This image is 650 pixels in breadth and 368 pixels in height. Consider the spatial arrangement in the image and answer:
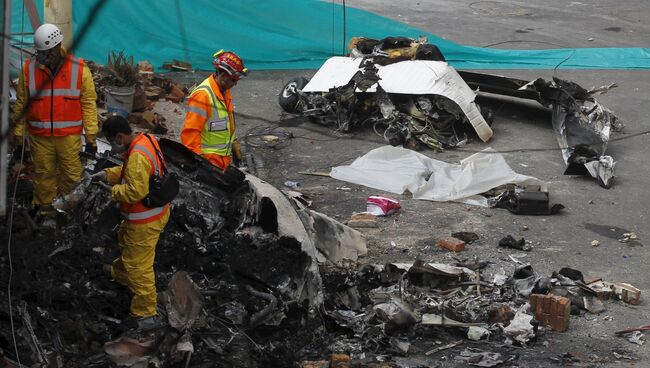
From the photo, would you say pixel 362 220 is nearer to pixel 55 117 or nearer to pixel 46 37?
pixel 55 117

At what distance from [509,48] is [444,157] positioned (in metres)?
7.51

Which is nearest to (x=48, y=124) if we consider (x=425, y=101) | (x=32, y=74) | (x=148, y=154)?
(x=32, y=74)

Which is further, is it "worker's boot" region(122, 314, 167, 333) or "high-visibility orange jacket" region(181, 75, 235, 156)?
"high-visibility orange jacket" region(181, 75, 235, 156)

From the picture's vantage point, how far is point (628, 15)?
75.2 ft

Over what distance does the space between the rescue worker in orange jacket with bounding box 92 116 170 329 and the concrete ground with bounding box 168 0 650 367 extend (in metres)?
2.84

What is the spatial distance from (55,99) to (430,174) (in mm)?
5141

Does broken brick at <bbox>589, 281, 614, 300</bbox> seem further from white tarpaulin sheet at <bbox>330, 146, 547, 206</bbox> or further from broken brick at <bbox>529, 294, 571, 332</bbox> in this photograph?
white tarpaulin sheet at <bbox>330, 146, 547, 206</bbox>

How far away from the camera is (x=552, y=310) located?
7652 mm

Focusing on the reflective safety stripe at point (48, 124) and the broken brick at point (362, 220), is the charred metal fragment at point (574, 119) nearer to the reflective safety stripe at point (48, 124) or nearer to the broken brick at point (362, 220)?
the broken brick at point (362, 220)

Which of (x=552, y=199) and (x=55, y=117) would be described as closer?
(x=55, y=117)

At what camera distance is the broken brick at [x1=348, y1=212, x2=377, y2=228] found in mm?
10016

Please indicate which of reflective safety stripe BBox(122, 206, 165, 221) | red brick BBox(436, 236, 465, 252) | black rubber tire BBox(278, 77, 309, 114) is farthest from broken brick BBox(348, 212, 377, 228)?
black rubber tire BBox(278, 77, 309, 114)

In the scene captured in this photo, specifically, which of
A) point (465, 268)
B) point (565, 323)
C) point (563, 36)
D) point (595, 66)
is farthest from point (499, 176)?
point (563, 36)

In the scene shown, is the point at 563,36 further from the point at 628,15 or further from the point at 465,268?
the point at 465,268
